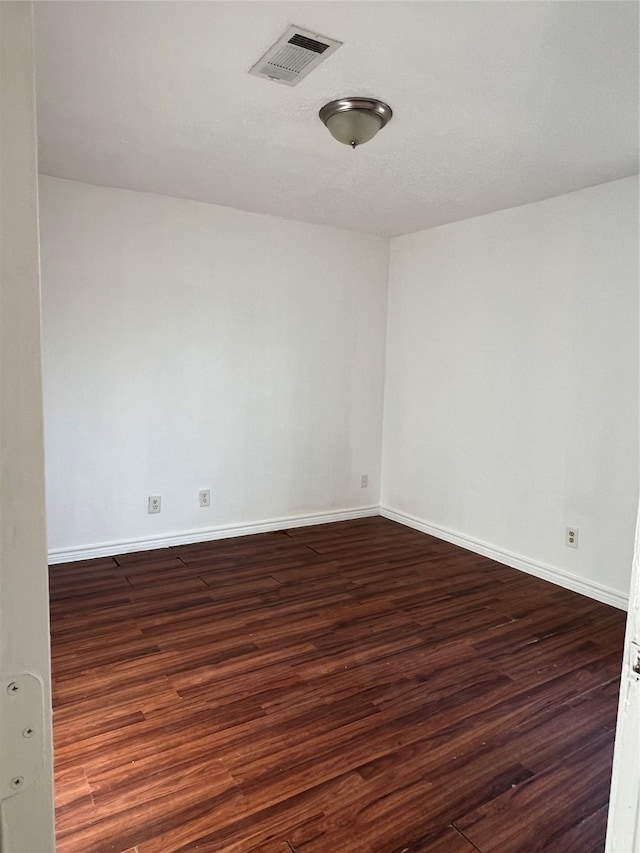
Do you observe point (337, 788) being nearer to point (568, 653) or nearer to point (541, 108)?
point (568, 653)

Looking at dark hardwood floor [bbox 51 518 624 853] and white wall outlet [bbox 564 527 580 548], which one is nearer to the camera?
dark hardwood floor [bbox 51 518 624 853]

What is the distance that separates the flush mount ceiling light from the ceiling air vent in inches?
9.8

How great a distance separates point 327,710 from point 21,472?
1975 mm

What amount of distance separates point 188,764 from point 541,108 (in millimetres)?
2738

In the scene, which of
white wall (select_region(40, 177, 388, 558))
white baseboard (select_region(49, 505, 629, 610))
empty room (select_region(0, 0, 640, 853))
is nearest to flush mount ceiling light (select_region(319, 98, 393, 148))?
empty room (select_region(0, 0, 640, 853))

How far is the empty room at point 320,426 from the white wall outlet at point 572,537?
35 millimetres

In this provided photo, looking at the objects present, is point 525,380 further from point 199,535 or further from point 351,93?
point 199,535

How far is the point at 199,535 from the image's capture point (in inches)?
162

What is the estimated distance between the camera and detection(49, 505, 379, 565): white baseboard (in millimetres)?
3668

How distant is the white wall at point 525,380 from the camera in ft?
10.4

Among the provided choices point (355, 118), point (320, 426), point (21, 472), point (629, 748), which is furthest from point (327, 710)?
point (320, 426)

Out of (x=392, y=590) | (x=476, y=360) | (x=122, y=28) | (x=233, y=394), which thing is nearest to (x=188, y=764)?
(x=392, y=590)

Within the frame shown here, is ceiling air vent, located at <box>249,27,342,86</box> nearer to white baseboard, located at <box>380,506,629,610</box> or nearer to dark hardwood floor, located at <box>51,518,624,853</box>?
dark hardwood floor, located at <box>51,518,624,853</box>

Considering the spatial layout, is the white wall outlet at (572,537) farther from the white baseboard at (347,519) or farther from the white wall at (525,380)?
the white baseboard at (347,519)
